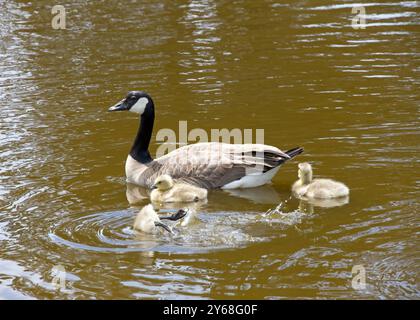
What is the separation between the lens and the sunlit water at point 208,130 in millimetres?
8055

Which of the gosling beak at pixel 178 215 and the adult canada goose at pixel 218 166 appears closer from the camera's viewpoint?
the gosling beak at pixel 178 215

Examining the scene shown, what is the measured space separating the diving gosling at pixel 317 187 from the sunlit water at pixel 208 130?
16 cm

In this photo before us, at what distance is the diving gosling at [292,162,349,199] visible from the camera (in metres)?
9.83

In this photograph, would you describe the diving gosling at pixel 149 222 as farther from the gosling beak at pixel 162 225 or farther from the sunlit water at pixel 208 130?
the sunlit water at pixel 208 130

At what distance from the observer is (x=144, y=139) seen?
11.5 m

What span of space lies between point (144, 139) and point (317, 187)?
2605 millimetres

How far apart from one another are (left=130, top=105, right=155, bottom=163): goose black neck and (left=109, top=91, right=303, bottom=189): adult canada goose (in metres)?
0.16

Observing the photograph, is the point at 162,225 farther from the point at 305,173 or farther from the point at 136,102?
the point at 136,102

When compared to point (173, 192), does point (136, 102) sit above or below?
above

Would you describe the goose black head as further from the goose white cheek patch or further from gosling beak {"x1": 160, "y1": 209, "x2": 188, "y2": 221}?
gosling beak {"x1": 160, "y1": 209, "x2": 188, "y2": 221}

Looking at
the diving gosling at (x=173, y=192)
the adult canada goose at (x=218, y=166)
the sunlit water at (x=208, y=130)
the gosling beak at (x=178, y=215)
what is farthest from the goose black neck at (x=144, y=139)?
the gosling beak at (x=178, y=215)

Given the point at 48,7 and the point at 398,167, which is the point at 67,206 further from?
the point at 48,7

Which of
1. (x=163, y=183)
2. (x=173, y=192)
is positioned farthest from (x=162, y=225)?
(x=163, y=183)

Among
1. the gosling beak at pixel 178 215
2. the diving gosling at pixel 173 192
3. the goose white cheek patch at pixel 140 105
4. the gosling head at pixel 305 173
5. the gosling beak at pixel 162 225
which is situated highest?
the goose white cheek patch at pixel 140 105
